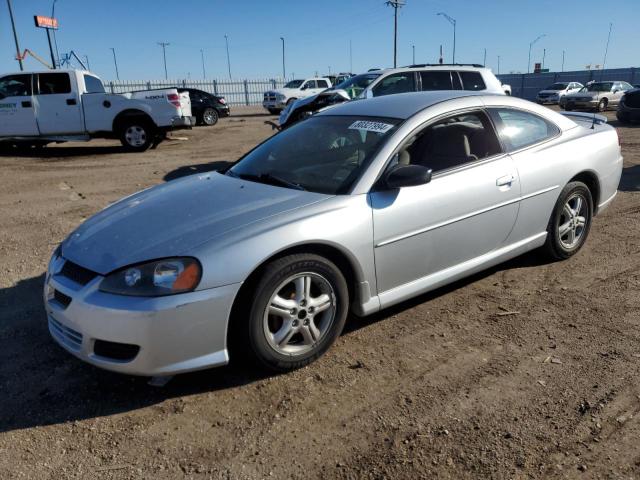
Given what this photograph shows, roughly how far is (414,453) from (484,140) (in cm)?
252

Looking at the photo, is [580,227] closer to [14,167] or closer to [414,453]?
[414,453]

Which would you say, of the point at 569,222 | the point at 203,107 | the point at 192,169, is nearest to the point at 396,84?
the point at 192,169

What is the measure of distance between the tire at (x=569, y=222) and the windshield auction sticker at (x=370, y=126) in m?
1.77

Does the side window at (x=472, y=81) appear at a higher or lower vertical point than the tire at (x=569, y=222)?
higher

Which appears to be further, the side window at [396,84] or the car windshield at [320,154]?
the side window at [396,84]

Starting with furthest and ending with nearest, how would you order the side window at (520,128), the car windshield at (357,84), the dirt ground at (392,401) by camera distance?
the car windshield at (357,84) < the side window at (520,128) < the dirt ground at (392,401)

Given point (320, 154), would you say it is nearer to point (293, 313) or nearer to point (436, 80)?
point (293, 313)

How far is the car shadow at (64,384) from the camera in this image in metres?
2.82

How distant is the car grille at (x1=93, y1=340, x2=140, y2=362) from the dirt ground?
1.04 ft

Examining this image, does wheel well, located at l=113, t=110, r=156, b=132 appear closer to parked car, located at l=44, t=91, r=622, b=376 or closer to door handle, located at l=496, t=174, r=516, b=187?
parked car, located at l=44, t=91, r=622, b=376

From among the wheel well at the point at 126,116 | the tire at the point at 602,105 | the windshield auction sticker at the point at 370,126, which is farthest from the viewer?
the tire at the point at 602,105

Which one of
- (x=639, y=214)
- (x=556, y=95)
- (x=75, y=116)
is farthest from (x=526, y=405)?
(x=556, y=95)

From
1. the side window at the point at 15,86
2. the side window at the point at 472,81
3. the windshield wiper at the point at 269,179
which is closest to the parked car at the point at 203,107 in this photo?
the side window at the point at 15,86

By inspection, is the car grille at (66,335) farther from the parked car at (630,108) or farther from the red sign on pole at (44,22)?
the red sign on pole at (44,22)
